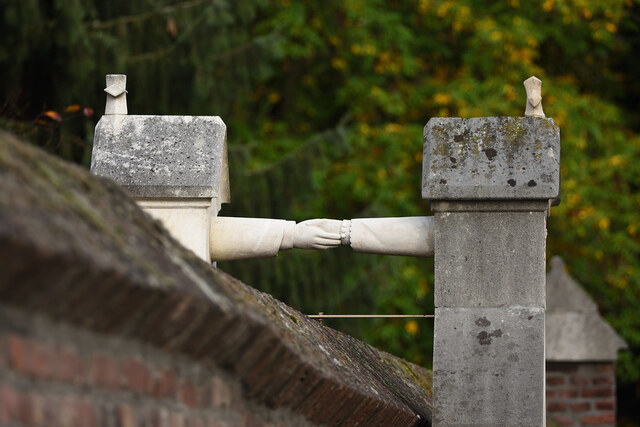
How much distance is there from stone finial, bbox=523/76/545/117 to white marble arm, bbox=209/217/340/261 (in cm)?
83

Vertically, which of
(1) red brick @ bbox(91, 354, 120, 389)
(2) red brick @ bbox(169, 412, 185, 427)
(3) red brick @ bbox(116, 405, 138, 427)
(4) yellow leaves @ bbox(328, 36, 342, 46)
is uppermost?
(4) yellow leaves @ bbox(328, 36, 342, 46)

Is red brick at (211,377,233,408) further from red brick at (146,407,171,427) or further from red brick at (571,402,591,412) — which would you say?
red brick at (571,402,591,412)

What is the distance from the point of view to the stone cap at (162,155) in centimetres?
445

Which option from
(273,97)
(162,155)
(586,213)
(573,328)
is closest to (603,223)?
(586,213)

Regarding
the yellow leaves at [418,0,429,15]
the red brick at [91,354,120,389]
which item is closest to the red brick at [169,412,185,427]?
the red brick at [91,354,120,389]

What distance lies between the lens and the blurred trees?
11656mm

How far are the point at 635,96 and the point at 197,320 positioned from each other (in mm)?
15629

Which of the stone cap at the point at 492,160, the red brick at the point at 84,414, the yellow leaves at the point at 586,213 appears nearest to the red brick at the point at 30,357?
the red brick at the point at 84,414

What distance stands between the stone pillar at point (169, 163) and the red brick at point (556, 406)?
4436 mm

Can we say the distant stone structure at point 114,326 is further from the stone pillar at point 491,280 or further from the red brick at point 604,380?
the red brick at point 604,380

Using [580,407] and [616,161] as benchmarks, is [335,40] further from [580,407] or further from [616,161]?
[580,407]

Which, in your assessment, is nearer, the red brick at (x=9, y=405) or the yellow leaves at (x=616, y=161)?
the red brick at (x=9, y=405)

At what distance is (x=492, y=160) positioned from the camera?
14.2ft

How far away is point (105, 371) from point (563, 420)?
6.76m
